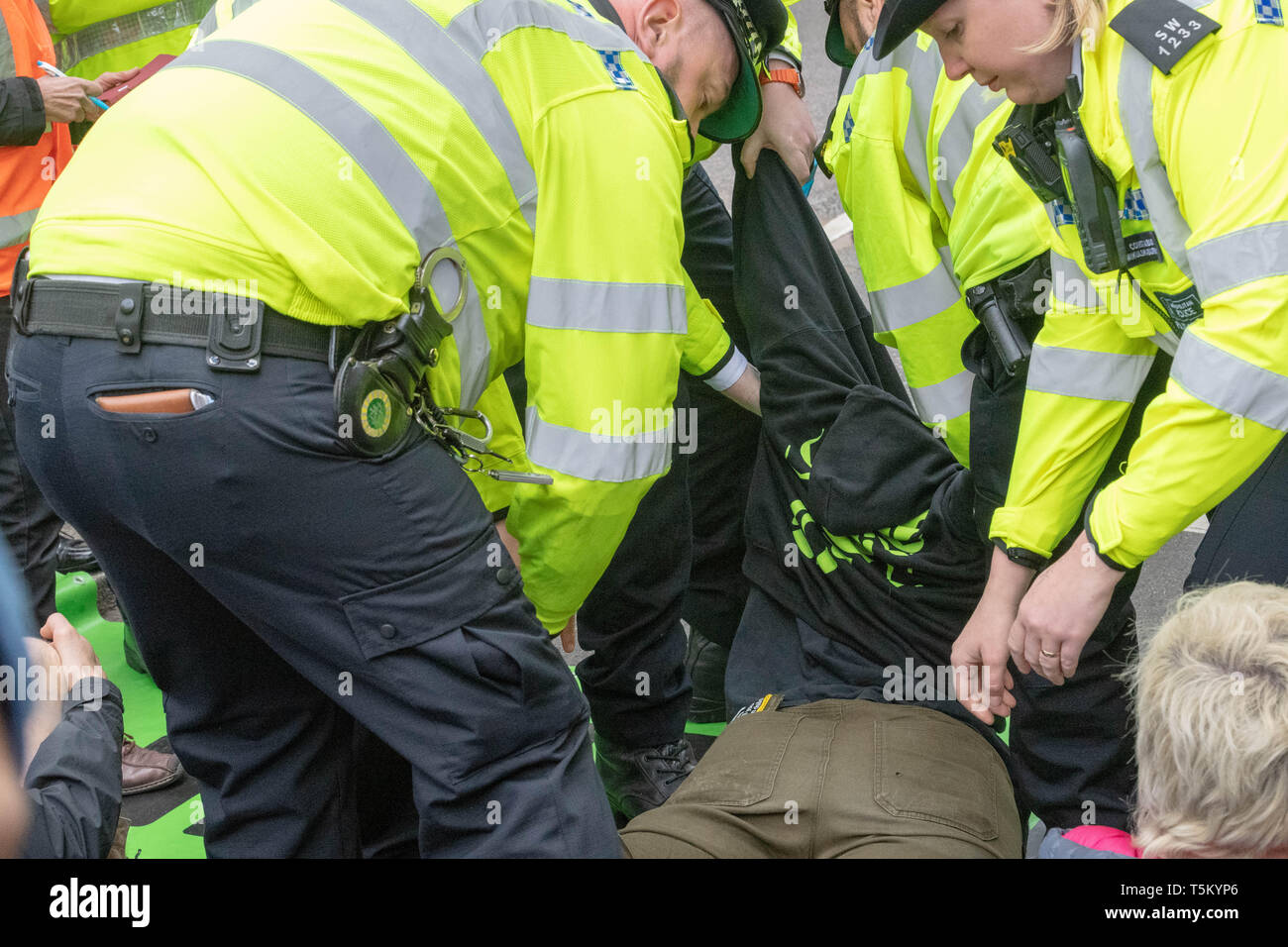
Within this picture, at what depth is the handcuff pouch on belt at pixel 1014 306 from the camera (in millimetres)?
2135

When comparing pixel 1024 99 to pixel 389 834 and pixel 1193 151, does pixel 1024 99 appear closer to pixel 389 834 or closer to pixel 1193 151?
pixel 1193 151

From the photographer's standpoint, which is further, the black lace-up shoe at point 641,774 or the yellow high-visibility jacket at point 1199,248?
the black lace-up shoe at point 641,774

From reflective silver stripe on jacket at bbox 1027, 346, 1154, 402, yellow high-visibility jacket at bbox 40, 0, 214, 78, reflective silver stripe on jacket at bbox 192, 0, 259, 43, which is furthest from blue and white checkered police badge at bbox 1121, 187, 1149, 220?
yellow high-visibility jacket at bbox 40, 0, 214, 78

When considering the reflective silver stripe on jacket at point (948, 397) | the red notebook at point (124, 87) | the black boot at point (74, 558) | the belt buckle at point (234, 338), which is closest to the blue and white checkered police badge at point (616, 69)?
the belt buckle at point (234, 338)

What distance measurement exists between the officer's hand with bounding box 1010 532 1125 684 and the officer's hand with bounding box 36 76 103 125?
93.3 inches

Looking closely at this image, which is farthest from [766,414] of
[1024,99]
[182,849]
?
[182,849]

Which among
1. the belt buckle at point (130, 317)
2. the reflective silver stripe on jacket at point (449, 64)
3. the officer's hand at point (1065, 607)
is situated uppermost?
the reflective silver stripe on jacket at point (449, 64)

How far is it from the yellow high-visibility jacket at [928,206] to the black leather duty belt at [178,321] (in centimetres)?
117

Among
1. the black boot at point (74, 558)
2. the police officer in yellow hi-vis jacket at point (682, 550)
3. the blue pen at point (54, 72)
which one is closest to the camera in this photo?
the police officer in yellow hi-vis jacket at point (682, 550)

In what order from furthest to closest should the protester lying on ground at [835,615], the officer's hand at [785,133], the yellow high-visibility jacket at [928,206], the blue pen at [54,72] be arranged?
1. the blue pen at [54,72]
2. the officer's hand at [785,133]
3. the yellow high-visibility jacket at [928,206]
4. the protester lying on ground at [835,615]

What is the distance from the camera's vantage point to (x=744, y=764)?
1.93 meters

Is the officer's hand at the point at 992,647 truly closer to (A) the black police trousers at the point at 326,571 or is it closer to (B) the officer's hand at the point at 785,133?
(A) the black police trousers at the point at 326,571

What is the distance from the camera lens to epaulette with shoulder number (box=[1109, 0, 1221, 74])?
1534mm

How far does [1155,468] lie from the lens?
168cm
